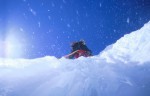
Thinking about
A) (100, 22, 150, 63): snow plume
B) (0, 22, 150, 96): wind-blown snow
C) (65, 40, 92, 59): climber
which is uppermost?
(65, 40, 92, 59): climber

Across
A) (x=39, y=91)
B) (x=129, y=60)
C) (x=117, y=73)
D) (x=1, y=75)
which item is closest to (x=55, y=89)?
(x=39, y=91)

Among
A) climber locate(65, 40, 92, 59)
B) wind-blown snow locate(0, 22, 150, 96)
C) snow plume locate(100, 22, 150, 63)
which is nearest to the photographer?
wind-blown snow locate(0, 22, 150, 96)

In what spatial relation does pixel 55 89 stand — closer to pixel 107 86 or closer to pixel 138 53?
pixel 107 86

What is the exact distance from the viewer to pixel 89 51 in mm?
13094

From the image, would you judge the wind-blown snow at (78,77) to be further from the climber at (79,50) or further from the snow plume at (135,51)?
the climber at (79,50)

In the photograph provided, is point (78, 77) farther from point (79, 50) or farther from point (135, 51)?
point (79, 50)

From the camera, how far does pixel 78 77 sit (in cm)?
550

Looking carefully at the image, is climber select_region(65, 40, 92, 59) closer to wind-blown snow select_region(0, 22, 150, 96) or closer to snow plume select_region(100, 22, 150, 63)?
snow plume select_region(100, 22, 150, 63)

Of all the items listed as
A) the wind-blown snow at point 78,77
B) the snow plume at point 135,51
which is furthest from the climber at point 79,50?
the wind-blown snow at point 78,77

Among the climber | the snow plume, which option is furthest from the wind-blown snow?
the climber

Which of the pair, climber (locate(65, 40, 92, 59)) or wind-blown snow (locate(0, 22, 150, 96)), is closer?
wind-blown snow (locate(0, 22, 150, 96))

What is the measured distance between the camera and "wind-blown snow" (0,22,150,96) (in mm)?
4945

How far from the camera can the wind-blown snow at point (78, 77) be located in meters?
4.95

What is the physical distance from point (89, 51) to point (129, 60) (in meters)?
6.20
